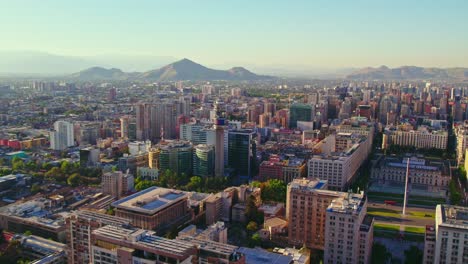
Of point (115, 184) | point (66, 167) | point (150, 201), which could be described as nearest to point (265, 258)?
point (150, 201)

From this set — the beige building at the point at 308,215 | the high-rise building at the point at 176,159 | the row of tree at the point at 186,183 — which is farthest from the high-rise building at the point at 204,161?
the beige building at the point at 308,215

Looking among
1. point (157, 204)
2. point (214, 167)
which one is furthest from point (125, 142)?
point (157, 204)

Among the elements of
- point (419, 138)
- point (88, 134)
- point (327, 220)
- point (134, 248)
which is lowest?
point (88, 134)

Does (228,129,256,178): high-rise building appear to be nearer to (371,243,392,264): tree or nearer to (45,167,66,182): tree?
(45,167,66,182): tree

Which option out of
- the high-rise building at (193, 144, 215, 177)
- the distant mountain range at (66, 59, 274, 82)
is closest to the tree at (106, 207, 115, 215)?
the high-rise building at (193, 144, 215, 177)

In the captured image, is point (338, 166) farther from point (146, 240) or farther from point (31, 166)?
point (31, 166)

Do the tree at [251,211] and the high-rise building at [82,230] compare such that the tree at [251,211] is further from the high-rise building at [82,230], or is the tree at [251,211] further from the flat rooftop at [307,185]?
the high-rise building at [82,230]
